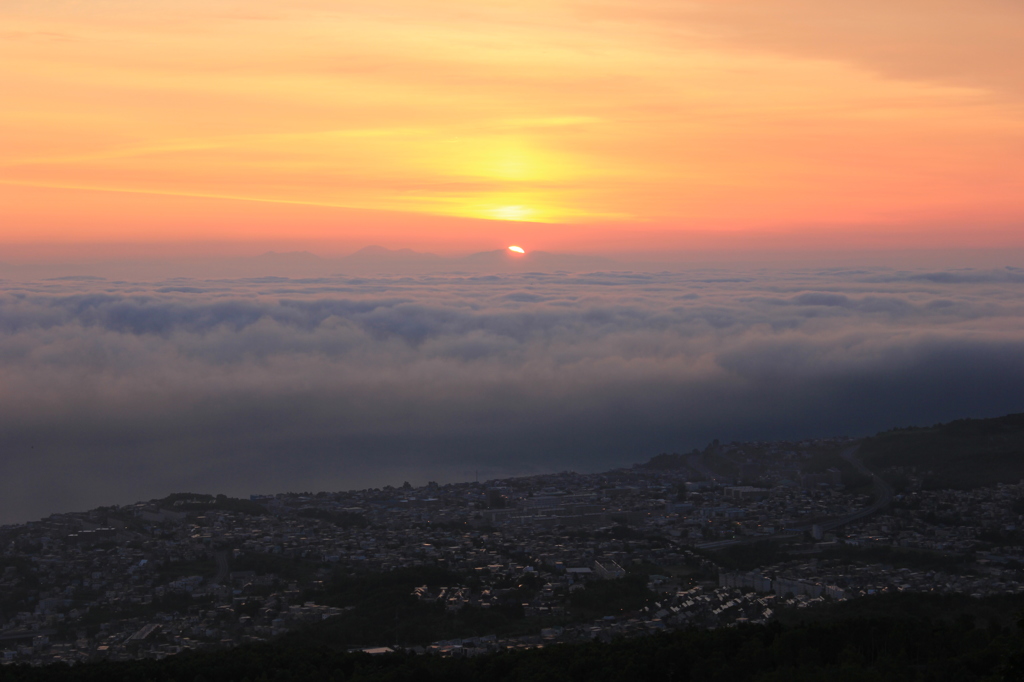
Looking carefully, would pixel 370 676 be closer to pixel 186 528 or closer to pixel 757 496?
pixel 186 528

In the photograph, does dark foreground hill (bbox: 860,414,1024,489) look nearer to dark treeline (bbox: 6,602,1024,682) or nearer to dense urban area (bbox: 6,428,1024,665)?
dense urban area (bbox: 6,428,1024,665)

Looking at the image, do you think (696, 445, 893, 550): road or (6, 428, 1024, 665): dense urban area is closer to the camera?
(6, 428, 1024, 665): dense urban area

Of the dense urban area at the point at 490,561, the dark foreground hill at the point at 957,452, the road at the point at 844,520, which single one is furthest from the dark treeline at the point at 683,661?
the dark foreground hill at the point at 957,452

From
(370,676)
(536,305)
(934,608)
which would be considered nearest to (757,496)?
(934,608)

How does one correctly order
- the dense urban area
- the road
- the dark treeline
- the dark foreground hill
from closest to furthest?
the dark treeline
the dense urban area
the road
the dark foreground hill

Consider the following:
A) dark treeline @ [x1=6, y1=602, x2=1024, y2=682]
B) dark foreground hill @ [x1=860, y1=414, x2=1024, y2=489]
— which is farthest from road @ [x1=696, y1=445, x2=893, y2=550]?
dark treeline @ [x1=6, y1=602, x2=1024, y2=682]

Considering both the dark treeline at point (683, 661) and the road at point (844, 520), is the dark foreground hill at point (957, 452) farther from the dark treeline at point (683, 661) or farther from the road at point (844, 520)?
the dark treeline at point (683, 661)
